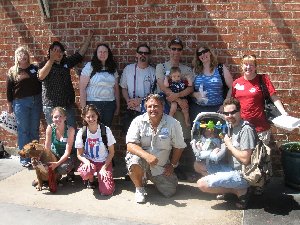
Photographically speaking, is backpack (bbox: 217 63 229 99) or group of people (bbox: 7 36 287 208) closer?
group of people (bbox: 7 36 287 208)

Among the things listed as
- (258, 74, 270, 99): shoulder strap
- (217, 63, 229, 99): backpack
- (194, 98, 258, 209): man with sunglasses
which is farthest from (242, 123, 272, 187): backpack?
(217, 63, 229, 99): backpack

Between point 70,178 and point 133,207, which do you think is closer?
point 133,207

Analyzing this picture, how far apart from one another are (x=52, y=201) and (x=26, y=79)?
2.08 m

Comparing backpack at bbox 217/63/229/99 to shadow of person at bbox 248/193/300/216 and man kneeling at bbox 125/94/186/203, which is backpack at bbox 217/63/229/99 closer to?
man kneeling at bbox 125/94/186/203

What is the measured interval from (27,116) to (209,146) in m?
2.95

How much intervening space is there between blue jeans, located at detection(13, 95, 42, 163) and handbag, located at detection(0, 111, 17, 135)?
22cm

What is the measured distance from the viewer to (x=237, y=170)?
510cm

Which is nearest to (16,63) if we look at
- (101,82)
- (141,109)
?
(101,82)

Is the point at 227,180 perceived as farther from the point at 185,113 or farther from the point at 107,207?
the point at 107,207

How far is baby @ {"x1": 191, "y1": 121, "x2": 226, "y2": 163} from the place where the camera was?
17.1ft

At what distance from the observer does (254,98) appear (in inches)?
211

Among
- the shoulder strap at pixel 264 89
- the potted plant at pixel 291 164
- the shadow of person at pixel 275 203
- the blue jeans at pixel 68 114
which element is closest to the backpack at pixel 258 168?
the shadow of person at pixel 275 203

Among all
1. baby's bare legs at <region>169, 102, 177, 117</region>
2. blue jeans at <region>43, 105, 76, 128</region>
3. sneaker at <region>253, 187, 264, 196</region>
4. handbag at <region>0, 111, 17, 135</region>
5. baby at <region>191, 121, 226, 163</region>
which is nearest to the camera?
sneaker at <region>253, 187, 264, 196</region>

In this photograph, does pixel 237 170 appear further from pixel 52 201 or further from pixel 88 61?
pixel 88 61
